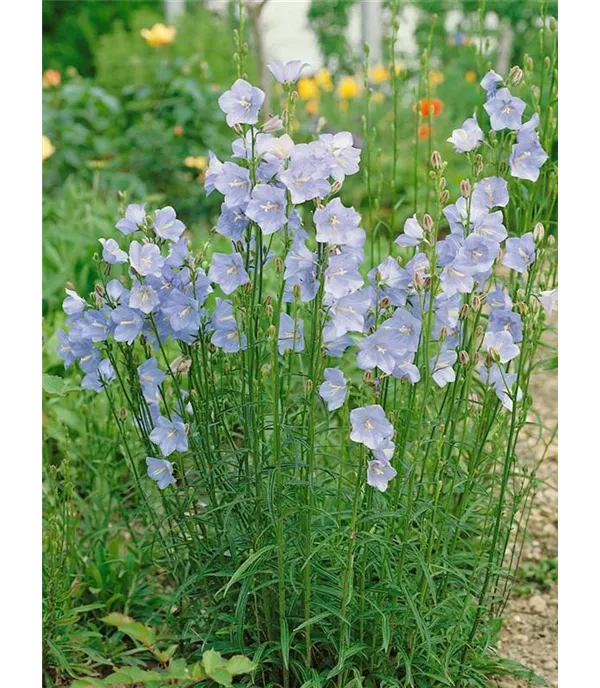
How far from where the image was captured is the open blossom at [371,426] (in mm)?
1738

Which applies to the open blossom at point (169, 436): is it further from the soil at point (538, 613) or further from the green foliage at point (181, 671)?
the soil at point (538, 613)

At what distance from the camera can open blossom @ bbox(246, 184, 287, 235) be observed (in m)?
1.71

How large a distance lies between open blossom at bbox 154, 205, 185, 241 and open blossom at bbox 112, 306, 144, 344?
17 centimetres

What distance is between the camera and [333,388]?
186cm

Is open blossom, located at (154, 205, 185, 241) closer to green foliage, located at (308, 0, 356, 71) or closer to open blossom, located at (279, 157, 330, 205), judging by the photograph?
open blossom, located at (279, 157, 330, 205)

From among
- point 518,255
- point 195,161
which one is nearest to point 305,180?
point 518,255

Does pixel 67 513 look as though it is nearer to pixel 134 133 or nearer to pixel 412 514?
pixel 412 514

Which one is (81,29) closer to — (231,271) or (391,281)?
(231,271)

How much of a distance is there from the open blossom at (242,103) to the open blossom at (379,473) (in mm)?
666

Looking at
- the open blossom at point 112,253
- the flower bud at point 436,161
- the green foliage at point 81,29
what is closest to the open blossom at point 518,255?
the flower bud at point 436,161

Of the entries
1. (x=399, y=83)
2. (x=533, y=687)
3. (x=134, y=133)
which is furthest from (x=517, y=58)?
(x=533, y=687)

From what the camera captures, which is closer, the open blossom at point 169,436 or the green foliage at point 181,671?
the green foliage at point 181,671

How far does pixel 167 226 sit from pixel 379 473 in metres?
0.65

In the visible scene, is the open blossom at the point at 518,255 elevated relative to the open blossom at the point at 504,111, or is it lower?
lower
